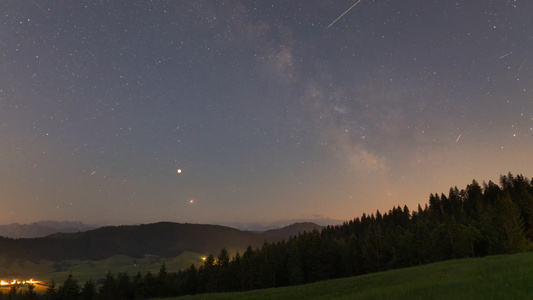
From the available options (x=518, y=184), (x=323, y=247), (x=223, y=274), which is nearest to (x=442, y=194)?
(x=518, y=184)

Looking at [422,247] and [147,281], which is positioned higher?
[422,247]

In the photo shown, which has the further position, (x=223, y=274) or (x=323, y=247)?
(x=223, y=274)

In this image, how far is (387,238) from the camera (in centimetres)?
7488

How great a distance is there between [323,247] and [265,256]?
18302 mm

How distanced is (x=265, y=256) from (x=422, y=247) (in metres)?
41.1

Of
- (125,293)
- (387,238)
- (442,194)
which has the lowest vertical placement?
(125,293)

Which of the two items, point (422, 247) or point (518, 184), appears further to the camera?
point (518, 184)

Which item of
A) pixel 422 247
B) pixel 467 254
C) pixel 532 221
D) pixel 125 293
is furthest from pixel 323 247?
pixel 125 293

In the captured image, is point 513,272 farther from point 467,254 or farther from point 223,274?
point 223,274

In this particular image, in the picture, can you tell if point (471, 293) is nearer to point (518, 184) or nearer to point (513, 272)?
point (513, 272)

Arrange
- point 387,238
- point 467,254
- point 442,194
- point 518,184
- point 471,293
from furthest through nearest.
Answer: point 442,194 < point 518,184 < point 387,238 < point 467,254 < point 471,293

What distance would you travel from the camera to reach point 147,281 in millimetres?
82375

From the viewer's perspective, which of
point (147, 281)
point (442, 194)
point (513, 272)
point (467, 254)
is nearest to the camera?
point (513, 272)

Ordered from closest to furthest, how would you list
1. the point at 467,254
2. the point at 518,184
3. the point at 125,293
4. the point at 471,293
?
the point at 471,293
the point at 467,254
the point at 125,293
the point at 518,184
